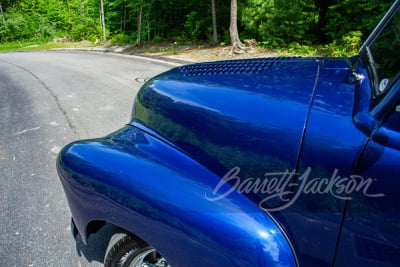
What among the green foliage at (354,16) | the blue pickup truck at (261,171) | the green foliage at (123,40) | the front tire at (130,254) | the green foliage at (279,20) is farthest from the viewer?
the green foliage at (123,40)

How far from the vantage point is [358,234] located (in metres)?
1.14

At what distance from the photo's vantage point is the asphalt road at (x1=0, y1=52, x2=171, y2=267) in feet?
8.32

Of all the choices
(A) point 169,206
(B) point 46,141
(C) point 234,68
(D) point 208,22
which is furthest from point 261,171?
(D) point 208,22

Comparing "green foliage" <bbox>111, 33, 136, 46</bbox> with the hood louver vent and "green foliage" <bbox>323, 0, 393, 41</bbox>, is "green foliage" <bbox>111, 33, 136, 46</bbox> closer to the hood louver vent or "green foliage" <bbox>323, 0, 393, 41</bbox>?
"green foliage" <bbox>323, 0, 393, 41</bbox>

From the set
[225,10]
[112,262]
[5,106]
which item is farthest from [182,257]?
[225,10]

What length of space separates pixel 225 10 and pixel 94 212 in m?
19.1

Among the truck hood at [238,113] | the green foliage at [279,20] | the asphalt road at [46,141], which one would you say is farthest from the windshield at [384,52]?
the green foliage at [279,20]

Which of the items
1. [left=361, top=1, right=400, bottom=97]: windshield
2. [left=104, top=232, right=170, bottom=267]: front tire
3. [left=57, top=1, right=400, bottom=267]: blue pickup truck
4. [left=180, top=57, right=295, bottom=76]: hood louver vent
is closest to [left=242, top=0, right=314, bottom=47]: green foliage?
[left=180, top=57, right=295, bottom=76]: hood louver vent

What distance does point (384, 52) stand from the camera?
5.17 feet

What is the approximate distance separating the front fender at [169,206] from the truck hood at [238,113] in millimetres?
121

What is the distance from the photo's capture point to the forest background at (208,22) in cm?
1157

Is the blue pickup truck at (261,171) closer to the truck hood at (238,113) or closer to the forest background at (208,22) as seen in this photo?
the truck hood at (238,113)

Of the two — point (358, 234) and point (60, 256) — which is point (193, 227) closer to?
point (358, 234)

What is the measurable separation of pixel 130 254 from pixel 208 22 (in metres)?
19.4
